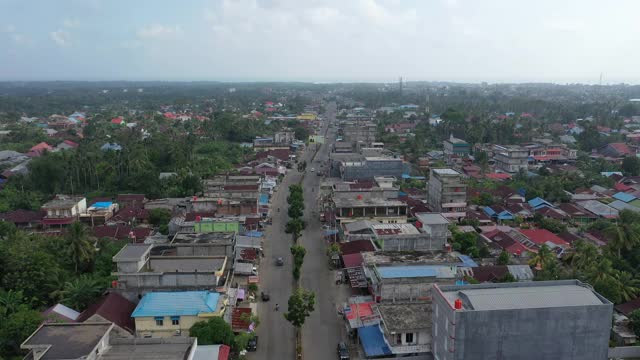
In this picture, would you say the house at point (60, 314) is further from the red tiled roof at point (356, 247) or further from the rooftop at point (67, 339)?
the red tiled roof at point (356, 247)

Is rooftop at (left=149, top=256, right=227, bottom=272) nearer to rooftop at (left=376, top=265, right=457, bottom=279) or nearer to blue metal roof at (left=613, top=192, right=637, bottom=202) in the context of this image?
rooftop at (left=376, top=265, right=457, bottom=279)

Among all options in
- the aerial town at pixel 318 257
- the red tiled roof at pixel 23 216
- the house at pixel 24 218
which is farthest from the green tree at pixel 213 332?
the red tiled roof at pixel 23 216

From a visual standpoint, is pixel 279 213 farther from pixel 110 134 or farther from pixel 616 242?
pixel 110 134

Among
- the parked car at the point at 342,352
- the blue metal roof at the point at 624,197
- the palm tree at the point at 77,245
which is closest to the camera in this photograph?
the parked car at the point at 342,352

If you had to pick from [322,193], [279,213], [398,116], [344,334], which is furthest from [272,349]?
[398,116]

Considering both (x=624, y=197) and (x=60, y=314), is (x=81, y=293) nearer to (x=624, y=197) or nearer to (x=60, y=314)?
(x=60, y=314)

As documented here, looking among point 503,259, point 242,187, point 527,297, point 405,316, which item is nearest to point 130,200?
point 242,187
